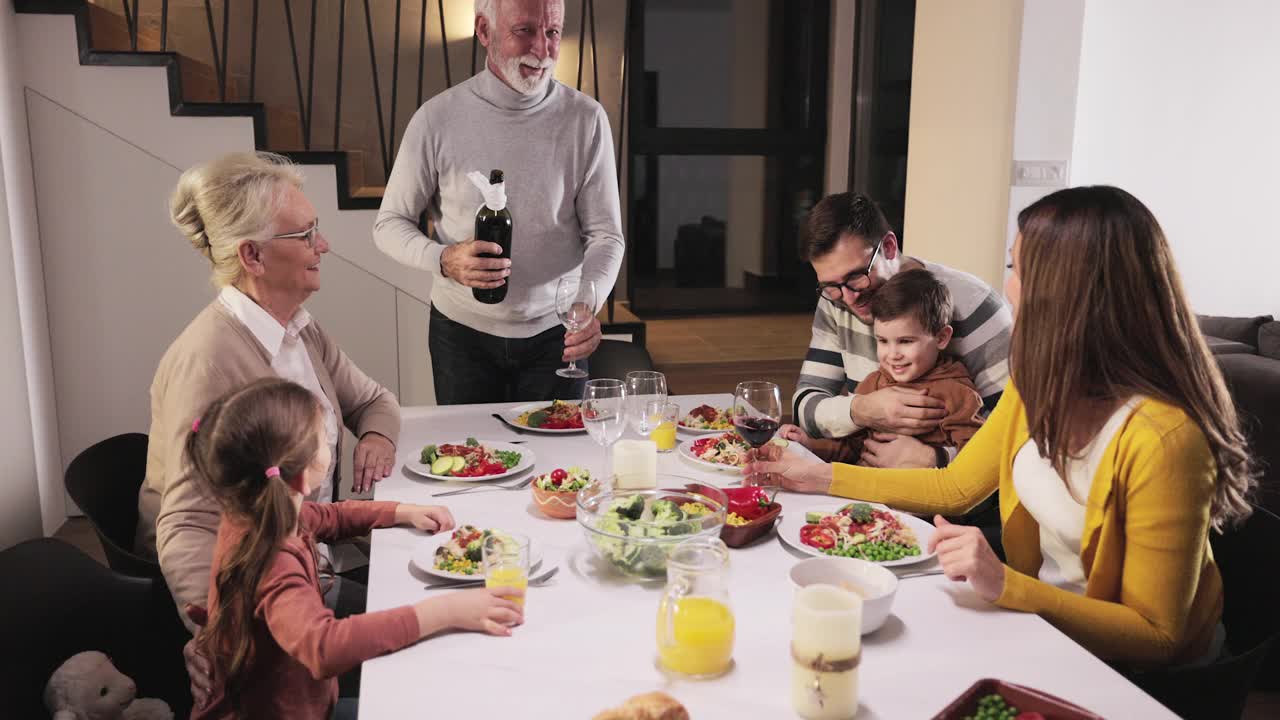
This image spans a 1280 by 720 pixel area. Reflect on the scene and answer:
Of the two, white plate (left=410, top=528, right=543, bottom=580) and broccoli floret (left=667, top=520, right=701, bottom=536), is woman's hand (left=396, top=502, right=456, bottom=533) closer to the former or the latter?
white plate (left=410, top=528, right=543, bottom=580)

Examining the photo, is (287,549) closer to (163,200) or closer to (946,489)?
(946,489)

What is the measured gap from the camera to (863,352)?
2488 mm

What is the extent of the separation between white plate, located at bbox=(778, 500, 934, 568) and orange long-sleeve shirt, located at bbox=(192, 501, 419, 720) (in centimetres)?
62

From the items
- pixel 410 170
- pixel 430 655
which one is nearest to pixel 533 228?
pixel 410 170

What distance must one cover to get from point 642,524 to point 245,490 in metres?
0.57

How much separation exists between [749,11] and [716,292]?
2.11m

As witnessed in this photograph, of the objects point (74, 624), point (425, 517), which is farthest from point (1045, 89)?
point (74, 624)

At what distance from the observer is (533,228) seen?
290 centimetres

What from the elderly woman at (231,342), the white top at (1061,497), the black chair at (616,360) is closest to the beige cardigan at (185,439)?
the elderly woman at (231,342)

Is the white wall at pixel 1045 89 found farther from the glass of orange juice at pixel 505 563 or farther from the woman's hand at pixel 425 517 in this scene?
the glass of orange juice at pixel 505 563

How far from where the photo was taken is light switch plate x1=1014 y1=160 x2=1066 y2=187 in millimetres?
4363

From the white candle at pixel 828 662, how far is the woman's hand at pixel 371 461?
1.19 m

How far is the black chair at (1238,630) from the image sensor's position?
136 cm

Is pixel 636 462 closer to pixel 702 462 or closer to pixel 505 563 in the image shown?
pixel 702 462
